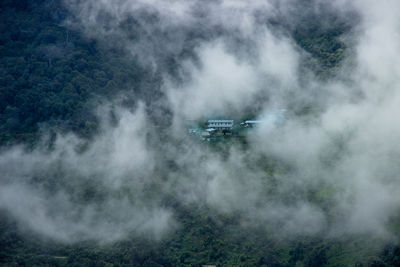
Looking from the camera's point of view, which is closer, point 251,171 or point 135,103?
point 251,171

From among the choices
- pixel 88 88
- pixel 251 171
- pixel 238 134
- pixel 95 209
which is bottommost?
pixel 95 209

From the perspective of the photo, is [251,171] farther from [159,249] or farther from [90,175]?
[90,175]

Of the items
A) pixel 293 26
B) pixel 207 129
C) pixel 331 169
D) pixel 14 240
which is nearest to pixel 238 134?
pixel 207 129

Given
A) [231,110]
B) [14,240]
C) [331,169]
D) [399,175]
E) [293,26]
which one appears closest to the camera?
[14,240]

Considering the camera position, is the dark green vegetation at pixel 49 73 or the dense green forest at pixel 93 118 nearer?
the dense green forest at pixel 93 118

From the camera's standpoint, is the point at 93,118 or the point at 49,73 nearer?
the point at 93,118

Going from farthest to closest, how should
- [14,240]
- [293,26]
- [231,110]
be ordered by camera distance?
[293,26]
[231,110]
[14,240]

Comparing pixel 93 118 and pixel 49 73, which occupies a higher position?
pixel 49 73

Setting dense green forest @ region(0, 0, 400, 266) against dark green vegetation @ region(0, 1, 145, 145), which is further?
dark green vegetation @ region(0, 1, 145, 145)
